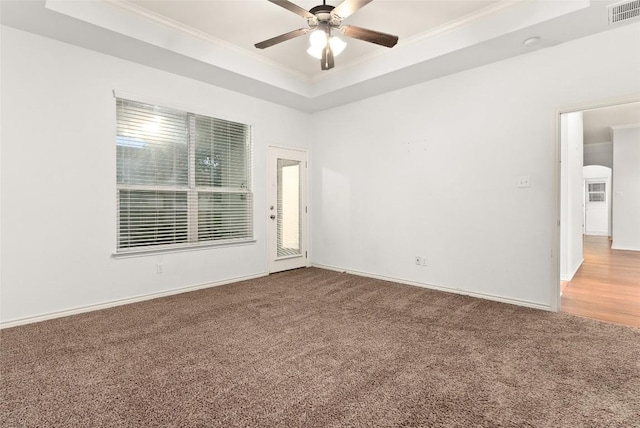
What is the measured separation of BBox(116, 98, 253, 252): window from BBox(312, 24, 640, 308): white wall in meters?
1.67

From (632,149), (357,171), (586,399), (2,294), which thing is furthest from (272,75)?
(632,149)

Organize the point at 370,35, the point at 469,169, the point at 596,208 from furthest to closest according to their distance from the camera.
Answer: the point at 596,208 → the point at 469,169 → the point at 370,35

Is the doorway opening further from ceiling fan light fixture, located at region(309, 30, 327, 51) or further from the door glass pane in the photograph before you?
→ the door glass pane

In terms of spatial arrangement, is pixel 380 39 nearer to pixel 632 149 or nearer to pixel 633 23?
pixel 633 23

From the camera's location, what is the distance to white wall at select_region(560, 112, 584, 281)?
454cm

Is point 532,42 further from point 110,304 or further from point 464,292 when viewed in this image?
point 110,304

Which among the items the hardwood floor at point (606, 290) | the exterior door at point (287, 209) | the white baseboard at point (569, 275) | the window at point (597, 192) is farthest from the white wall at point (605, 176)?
the exterior door at point (287, 209)

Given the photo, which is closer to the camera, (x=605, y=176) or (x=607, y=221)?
(x=607, y=221)

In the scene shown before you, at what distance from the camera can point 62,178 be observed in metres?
3.25

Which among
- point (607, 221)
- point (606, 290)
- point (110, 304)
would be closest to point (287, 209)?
point (110, 304)

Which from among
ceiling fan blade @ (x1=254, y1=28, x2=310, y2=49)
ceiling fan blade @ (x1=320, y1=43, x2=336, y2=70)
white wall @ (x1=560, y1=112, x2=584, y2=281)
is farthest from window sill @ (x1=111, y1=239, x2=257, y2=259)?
white wall @ (x1=560, y1=112, x2=584, y2=281)

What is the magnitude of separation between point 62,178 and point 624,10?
218 inches

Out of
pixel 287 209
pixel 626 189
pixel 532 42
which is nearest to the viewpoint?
pixel 532 42

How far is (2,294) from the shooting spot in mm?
2936
